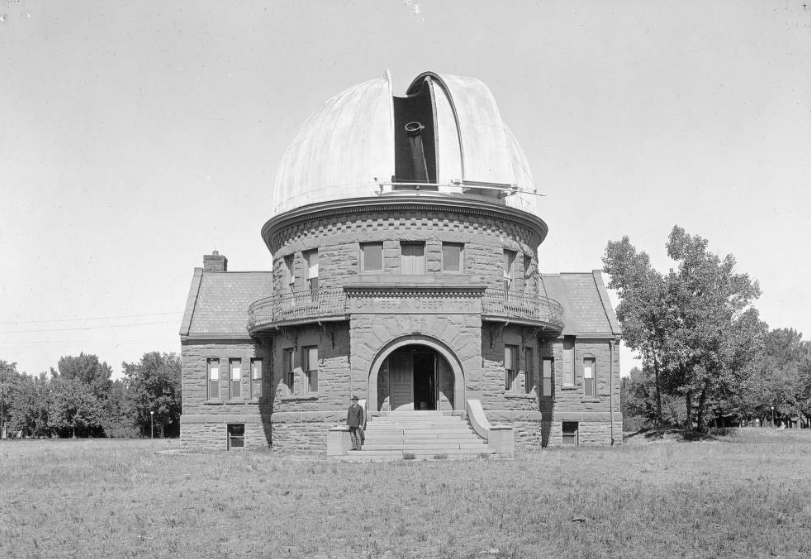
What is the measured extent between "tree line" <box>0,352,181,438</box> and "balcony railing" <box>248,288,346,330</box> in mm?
42134

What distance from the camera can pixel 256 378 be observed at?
116 ft

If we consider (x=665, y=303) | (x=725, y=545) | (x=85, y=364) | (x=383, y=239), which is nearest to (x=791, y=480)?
(x=725, y=545)

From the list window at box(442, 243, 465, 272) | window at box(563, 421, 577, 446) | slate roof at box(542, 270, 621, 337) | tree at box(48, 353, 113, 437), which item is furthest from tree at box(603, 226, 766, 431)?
tree at box(48, 353, 113, 437)

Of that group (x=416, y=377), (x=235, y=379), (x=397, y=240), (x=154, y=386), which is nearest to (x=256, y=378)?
(x=235, y=379)

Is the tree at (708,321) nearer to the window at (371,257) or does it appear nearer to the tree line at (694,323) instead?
the tree line at (694,323)

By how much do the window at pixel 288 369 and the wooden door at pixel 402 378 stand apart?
384 centimetres

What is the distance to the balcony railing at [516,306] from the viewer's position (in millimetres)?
28656

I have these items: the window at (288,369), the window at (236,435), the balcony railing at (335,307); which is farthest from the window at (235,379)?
the window at (288,369)

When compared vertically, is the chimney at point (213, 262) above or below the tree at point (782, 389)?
above

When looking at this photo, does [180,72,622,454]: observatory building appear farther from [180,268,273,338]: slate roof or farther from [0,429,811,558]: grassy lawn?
[0,429,811,558]: grassy lawn

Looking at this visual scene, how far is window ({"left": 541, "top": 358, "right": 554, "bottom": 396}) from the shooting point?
3566 cm

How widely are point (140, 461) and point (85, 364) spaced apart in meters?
68.7

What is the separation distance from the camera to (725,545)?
39.3 ft

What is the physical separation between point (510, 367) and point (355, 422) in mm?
8544
